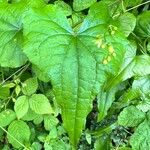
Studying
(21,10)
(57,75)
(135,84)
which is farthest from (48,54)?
(135,84)

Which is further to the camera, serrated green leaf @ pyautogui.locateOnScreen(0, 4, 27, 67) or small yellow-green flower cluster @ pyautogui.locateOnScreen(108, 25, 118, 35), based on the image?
serrated green leaf @ pyautogui.locateOnScreen(0, 4, 27, 67)

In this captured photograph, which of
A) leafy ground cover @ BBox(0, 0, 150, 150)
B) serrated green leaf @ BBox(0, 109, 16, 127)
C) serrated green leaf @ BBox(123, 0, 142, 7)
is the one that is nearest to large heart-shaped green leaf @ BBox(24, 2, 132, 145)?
leafy ground cover @ BBox(0, 0, 150, 150)

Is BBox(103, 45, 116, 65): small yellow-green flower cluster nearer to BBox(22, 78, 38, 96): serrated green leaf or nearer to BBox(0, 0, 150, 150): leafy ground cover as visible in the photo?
BBox(0, 0, 150, 150): leafy ground cover

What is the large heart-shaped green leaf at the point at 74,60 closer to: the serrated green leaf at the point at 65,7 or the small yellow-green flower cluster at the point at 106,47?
the small yellow-green flower cluster at the point at 106,47

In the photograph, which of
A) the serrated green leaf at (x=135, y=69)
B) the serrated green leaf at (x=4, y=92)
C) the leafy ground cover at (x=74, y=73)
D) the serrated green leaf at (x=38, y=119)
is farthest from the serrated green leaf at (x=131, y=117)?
the serrated green leaf at (x=4, y=92)

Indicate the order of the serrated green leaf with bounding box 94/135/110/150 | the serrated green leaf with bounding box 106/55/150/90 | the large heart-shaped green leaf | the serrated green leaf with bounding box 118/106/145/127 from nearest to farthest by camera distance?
1. the large heart-shaped green leaf
2. the serrated green leaf with bounding box 106/55/150/90
3. the serrated green leaf with bounding box 118/106/145/127
4. the serrated green leaf with bounding box 94/135/110/150

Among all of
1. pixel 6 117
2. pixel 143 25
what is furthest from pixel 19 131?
pixel 143 25
